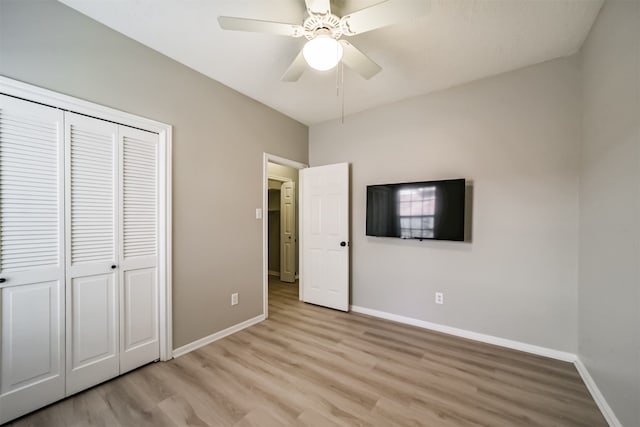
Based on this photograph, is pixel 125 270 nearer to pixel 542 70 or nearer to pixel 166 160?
pixel 166 160

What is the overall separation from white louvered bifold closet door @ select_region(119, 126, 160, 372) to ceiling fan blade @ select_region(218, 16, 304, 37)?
1244 millimetres

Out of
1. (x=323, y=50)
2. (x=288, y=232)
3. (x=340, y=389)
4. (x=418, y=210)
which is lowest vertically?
(x=340, y=389)

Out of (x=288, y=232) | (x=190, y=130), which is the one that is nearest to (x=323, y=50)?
(x=190, y=130)

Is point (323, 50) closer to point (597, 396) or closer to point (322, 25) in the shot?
point (322, 25)

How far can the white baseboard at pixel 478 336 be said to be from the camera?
87.4 inches

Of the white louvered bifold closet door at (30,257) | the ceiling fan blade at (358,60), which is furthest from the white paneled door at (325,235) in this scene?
the white louvered bifold closet door at (30,257)

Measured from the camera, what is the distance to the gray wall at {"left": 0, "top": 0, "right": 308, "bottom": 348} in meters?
1.61

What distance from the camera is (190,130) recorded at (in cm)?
239

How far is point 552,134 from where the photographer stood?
7.37ft

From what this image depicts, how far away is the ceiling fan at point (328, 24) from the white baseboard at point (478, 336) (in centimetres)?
286

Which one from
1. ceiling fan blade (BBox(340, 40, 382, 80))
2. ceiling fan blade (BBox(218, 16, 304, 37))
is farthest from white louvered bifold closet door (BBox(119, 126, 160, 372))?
ceiling fan blade (BBox(340, 40, 382, 80))

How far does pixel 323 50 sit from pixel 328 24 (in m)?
0.21

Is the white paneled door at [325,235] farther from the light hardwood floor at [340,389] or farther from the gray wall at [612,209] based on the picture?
the gray wall at [612,209]

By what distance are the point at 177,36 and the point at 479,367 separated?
3.77m
